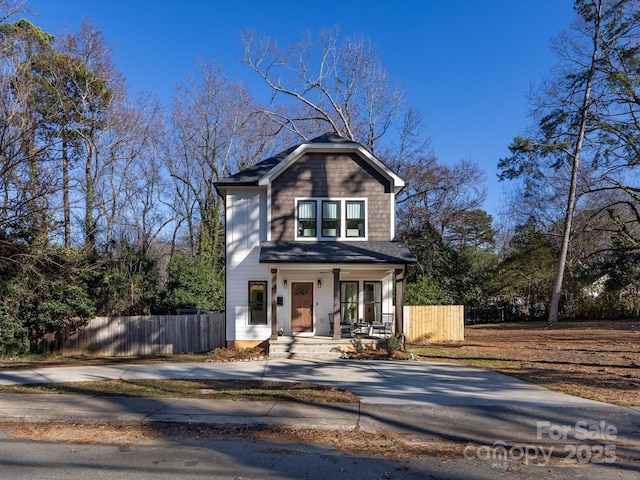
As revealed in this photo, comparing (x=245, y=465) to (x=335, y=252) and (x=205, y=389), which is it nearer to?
(x=205, y=389)

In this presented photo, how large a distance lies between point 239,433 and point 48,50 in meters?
27.4

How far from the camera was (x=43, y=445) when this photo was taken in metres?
6.73

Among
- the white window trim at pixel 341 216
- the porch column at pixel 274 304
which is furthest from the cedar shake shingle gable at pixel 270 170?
the porch column at pixel 274 304

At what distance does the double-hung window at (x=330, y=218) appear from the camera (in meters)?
19.0

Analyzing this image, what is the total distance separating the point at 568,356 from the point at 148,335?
649 inches

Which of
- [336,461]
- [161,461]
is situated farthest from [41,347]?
[336,461]

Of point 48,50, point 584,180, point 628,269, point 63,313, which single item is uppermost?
point 48,50

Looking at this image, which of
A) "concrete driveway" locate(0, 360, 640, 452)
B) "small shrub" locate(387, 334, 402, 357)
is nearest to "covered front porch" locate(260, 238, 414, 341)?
"small shrub" locate(387, 334, 402, 357)

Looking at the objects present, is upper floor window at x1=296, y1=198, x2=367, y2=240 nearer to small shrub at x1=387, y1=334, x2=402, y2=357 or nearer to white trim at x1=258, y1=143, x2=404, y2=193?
white trim at x1=258, y1=143, x2=404, y2=193

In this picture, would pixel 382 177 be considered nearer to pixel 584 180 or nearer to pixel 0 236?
pixel 0 236

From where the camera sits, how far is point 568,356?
54.0 feet

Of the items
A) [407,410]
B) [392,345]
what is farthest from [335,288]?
[407,410]

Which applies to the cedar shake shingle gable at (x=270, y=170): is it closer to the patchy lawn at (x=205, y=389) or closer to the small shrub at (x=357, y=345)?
the small shrub at (x=357, y=345)

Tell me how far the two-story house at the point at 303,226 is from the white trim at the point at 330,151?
1.5 inches
